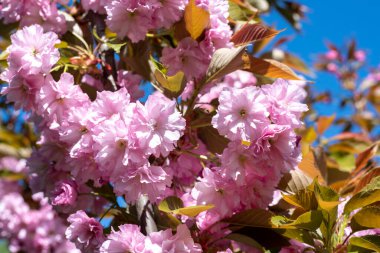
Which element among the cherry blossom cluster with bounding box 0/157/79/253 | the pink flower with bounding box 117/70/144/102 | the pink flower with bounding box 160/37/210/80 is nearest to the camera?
the pink flower with bounding box 160/37/210/80

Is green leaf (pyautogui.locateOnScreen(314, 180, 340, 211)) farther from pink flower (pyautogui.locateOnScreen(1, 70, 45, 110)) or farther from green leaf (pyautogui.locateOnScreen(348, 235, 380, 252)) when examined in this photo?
pink flower (pyautogui.locateOnScreen(1, 70, 45, 110))

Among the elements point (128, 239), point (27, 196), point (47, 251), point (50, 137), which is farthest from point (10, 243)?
point (128, 239)

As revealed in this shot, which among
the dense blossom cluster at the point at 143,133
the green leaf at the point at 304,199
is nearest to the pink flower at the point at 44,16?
the dense blossom cluster at the point at 143,133

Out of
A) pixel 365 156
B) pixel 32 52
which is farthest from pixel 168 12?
pixel 365 156

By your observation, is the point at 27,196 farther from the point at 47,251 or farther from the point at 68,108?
the point at 68,108

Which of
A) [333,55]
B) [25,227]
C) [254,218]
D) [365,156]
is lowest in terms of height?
[25,227]

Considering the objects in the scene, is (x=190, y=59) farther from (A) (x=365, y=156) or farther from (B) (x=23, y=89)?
(A) (x=365, y=156)

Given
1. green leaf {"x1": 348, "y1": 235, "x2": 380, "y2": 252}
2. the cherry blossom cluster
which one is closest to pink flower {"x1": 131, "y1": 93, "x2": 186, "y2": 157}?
green leaf {"x1": 348, "y1": 235, "x2": 380, "y2": 252}
